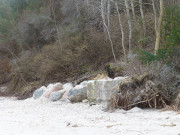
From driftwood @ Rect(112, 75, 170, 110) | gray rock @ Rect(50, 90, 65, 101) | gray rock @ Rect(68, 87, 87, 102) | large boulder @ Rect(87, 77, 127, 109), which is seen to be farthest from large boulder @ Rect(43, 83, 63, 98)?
driftwood @ Rect(112, 75, 170, 110)

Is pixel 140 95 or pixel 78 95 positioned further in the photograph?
pixel 78 95

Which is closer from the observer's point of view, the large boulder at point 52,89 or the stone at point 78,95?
the stone at point 78,95

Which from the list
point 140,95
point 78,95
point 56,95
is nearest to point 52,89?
point 56,95

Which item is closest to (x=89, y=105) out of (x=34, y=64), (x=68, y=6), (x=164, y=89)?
(x=164, y=89)

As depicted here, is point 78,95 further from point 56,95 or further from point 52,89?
point 52,89

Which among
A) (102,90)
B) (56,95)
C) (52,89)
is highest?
(102,90)

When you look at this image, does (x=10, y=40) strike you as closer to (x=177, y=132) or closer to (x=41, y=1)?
(x=41, y=1)

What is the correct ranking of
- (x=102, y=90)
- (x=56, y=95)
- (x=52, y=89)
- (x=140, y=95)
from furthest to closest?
(x=52, y=89)
(x=56, y=95)
(x=102, y=90)
(x=140, y=95)

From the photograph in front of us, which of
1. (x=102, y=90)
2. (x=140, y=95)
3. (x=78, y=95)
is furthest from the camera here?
(x=78, y=95)

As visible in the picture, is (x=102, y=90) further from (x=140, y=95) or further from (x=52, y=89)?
(x=52, y=89)

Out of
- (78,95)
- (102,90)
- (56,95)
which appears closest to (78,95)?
(78,95)

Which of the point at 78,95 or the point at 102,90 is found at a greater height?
the point at 102,90

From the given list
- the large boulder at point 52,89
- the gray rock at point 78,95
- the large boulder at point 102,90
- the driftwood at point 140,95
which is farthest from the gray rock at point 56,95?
the driftwood at point 140,95

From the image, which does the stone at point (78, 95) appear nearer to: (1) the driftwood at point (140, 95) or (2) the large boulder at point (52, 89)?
(2) the large boulder at point (52, 89)
